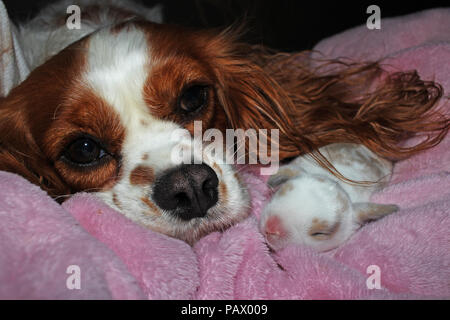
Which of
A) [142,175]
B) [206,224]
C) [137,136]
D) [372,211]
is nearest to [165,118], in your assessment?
[137,136]

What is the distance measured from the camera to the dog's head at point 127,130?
123cm

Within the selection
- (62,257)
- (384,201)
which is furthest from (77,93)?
(384,201)

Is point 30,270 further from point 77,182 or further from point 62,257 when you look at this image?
point 77,182

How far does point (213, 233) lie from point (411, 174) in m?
0.78

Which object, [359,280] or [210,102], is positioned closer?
[359,280]

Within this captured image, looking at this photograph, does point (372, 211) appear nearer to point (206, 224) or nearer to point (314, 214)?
point (314, 214)

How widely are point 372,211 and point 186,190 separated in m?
0.58

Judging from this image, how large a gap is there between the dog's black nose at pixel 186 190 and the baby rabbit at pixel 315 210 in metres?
0.23

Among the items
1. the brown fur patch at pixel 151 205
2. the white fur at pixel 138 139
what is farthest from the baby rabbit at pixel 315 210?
the brown fur patch at pixel 151 205

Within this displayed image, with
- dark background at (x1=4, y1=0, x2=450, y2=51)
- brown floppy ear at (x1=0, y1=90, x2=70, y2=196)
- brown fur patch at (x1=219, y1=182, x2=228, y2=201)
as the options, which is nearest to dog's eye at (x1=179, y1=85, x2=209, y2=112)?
brown fur patch at (x1=219, y1=182, x2=228, y2=201)

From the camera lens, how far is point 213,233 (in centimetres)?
130

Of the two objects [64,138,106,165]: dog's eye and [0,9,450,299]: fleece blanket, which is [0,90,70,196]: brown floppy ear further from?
Result: [0,9,450,299]: fleece blanket

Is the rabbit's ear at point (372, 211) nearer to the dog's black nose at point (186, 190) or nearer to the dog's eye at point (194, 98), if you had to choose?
the dog's black nose at point (186, 190)

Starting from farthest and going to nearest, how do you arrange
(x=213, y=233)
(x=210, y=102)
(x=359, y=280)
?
(x=210, y=102), (x=213, y=233), (x=359, y=280)
